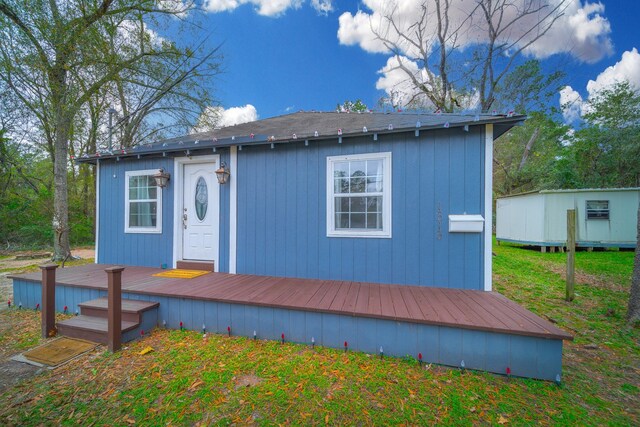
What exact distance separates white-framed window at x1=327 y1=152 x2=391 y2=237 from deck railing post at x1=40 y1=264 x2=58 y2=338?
361 cm

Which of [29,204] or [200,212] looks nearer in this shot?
[200,212]

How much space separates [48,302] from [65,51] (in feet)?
22.4

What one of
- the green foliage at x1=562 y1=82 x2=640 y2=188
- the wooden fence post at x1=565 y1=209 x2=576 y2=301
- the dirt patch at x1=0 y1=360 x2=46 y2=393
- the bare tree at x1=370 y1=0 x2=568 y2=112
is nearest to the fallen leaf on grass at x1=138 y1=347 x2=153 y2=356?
the dirt patch at x1=0 y1=360 x2=46 y2=393

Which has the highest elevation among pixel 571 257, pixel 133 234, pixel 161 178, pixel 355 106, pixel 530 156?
pixel 355 106

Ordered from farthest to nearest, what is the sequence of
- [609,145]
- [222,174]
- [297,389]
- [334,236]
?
[609,145] < [222,174] < [334,236] < [297,389]

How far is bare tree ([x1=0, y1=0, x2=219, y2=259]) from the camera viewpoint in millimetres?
6223

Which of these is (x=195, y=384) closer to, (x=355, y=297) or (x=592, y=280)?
(x=355, y=297)

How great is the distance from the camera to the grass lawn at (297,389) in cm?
183

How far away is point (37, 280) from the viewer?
386 centimetres

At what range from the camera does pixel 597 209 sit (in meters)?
8.63

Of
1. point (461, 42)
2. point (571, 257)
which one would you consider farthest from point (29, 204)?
point (461, 42)

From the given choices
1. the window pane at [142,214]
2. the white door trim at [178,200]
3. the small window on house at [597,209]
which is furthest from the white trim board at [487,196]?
the small window on house at [597,209]

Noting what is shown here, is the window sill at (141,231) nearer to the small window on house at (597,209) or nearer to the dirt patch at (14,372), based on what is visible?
the dirt patch at (14,372)

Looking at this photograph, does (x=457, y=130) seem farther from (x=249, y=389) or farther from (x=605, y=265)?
(x=605, y=265)
